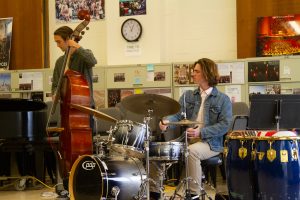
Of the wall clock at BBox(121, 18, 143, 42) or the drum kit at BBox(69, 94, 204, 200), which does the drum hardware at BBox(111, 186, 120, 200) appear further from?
the wall clock at BBox(121, 18, 143, 42)

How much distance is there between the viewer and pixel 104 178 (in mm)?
4266

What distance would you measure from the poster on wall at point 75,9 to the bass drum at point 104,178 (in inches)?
176

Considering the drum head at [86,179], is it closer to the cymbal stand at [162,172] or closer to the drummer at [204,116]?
the cymbal stand at [162,172]

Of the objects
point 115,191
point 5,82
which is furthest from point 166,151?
point 5,82

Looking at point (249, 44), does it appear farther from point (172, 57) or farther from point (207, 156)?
point (207, 156)

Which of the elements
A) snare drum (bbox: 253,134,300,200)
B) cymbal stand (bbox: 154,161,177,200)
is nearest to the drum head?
cymbal stand (bbox: 154,161,177,200)

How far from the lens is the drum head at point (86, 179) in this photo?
4.32 meters

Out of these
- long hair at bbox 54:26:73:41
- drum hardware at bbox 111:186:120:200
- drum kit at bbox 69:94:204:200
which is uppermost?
long hair at bbox 54:26:73:41

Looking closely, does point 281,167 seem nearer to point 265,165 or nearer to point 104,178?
point 265,165

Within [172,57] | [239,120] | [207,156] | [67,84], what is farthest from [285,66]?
[67,84]

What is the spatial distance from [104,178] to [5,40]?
5191mm

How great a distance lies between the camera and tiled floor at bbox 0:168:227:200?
18.8 ft

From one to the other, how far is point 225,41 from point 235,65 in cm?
69

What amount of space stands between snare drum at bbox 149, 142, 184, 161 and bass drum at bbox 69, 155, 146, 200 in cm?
21
